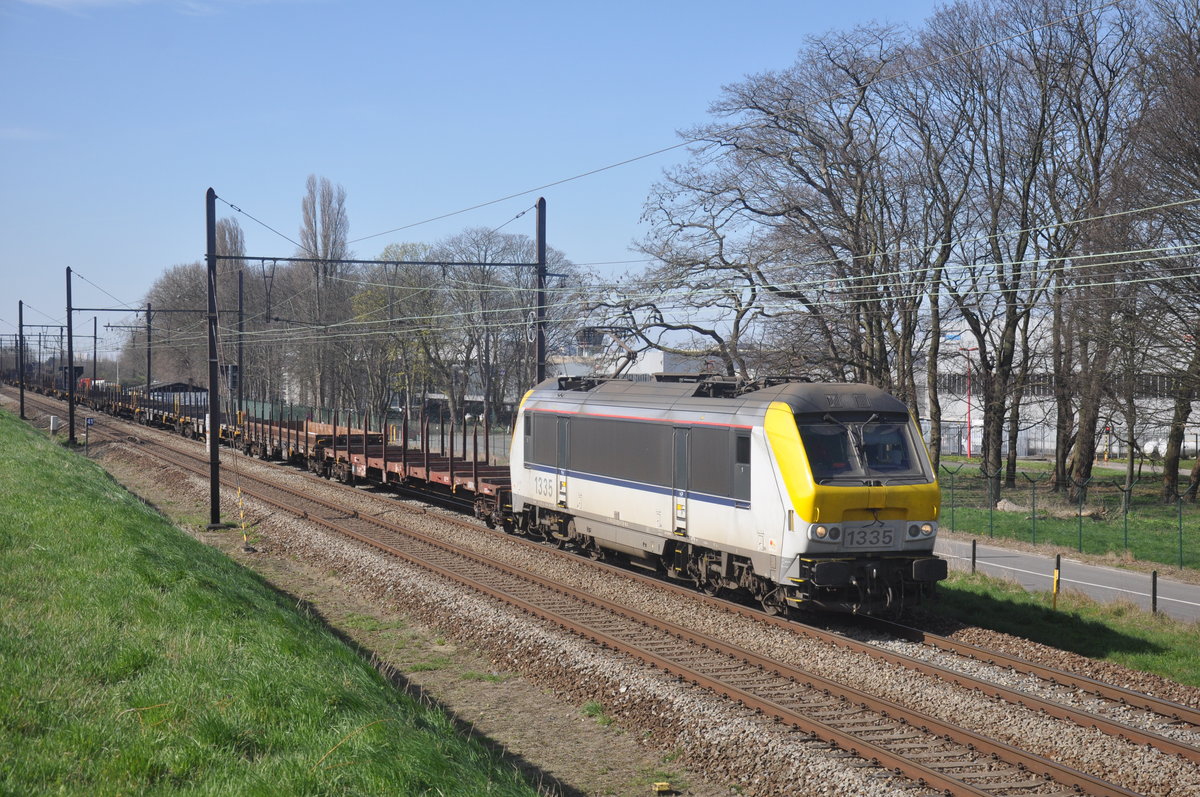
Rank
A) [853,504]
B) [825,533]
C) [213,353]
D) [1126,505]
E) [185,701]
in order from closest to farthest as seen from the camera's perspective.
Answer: [185,701] → [825,533] → [853,504] → [213,353] → [1126,505]

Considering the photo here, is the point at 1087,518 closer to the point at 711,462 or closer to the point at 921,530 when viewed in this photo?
the point at 921,530

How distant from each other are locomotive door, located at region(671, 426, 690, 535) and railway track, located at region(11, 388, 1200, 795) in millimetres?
1134

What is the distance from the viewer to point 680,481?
605 inches

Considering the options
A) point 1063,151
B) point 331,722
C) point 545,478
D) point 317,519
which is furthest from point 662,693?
point 1063,151

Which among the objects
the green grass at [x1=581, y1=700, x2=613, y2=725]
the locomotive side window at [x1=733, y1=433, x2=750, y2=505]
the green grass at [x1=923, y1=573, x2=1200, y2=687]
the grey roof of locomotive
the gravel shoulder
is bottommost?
the green grass at [x1=923, y1=573, x2=1200, y2=687]

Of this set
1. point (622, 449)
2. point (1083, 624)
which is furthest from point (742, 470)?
point (1083, 624)

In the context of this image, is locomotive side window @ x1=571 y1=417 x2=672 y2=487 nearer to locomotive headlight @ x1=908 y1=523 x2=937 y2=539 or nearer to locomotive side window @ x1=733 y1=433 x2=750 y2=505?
locomotive side window @ x1=733 y1=433 x2=750 y2=505

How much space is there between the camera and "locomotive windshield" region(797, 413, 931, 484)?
43.3ft

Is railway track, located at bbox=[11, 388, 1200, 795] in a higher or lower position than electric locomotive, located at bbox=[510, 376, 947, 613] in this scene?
lower

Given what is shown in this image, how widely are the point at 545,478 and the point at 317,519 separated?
22.3 feet

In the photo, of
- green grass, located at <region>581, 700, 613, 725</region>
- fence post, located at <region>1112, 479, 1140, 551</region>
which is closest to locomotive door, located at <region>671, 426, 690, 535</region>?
green grass, located at <region>581, 700, 613, 725</region>

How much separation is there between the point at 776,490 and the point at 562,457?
6320 mm

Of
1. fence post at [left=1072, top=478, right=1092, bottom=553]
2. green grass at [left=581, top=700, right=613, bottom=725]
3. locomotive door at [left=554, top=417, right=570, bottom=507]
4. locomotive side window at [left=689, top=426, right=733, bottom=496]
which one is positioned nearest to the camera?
green grass at [left=581, top=700, right=613, bottom=725]

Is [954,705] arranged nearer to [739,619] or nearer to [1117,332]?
[739,619]
